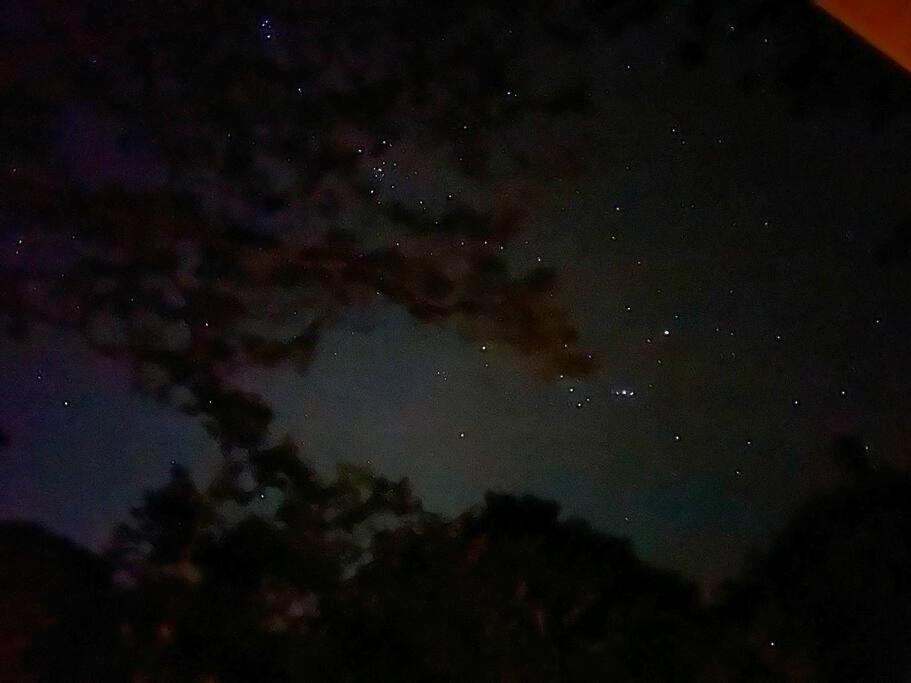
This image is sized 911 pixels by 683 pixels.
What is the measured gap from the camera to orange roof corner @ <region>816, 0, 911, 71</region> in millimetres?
2025

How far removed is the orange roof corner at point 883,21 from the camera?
2.03 m

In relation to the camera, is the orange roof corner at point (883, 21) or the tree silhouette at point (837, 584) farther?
the tree silhouette at point (837, 584)

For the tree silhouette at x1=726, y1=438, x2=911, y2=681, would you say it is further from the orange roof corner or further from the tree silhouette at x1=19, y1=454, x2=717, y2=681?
the orange roof corner

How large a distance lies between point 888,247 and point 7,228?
10.4 ft

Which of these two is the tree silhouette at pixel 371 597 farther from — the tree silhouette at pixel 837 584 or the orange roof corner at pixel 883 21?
the orange roof corner at pixel 883 21

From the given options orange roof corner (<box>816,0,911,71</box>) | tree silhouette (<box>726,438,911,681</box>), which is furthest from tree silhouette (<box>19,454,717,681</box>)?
orange roof corner (<box>816,0,911,71</box>)

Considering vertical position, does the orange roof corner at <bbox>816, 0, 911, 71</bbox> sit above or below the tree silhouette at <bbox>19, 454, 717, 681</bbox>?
above

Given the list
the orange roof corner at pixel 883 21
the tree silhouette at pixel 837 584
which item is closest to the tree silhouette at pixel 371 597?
the tree silhouette at pixel 837 584

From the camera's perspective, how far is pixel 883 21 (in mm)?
2088

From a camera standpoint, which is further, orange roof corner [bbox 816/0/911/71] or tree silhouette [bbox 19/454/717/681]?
tree silhouette [bbox 19/454/717/681]

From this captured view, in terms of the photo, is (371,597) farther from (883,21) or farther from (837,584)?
(883,21)

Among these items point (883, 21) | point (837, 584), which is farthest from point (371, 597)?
→ point (883, 21)

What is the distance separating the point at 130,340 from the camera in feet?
11.4

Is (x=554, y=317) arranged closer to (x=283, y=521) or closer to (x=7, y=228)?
(x=283, y=521)
